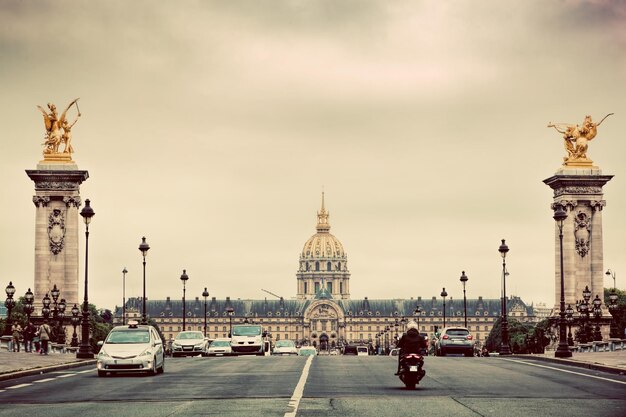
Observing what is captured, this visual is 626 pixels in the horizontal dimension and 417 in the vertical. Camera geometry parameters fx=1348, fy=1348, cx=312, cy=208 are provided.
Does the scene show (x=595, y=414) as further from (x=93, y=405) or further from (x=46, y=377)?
(x=46, y=377)

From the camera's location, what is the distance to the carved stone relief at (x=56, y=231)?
95312 mm

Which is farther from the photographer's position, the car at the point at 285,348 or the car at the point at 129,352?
the car at the point at 285,348

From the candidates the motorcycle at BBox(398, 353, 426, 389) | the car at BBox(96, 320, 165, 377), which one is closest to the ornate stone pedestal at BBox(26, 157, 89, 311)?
the car at BBox(96, 320, 165, 377)

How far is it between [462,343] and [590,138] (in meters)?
35.4

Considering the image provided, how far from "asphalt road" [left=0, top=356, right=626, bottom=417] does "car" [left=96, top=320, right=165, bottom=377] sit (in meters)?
0.45

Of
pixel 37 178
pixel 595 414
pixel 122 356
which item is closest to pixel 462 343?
pixel 122 356

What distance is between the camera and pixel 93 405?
27188 mm

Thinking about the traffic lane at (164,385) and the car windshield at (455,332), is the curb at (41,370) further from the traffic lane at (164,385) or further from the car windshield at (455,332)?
the car windshield at (455,332)

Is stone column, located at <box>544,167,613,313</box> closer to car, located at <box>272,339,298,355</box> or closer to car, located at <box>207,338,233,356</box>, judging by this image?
car, located at <box>272,339,298,355</box>

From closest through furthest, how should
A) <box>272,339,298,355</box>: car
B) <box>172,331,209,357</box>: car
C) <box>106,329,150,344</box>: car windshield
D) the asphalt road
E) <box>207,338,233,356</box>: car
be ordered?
the asphalt road
<box>106,329,150,344</box>: car windshield
<box>172,331,209,357</box>: car
<box>207,338,233,356</box>: car
<box>272,339,298,355</box>: car

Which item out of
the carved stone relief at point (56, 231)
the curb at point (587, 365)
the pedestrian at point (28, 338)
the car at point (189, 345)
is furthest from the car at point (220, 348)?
the curb at point (587, 365)

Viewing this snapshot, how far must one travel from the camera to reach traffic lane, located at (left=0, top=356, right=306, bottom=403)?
29984 millimetres

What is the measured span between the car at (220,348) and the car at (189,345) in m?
2.55

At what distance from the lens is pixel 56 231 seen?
95.5 metres
